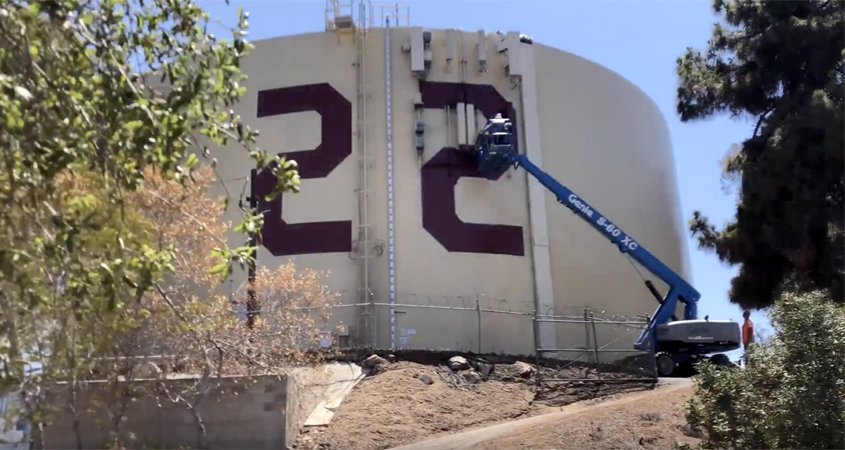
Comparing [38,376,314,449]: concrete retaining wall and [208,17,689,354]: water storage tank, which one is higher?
[208,17,689,354]: water storage tank

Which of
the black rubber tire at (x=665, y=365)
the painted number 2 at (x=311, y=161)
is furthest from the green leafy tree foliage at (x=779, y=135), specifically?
the painted number 2 at (x=311, y=161)

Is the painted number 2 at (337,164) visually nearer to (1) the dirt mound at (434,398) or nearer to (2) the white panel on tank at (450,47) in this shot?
(2) the white panel on tank at (450,47)

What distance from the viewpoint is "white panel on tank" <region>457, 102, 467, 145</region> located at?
1187 inches

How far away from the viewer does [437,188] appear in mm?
29969

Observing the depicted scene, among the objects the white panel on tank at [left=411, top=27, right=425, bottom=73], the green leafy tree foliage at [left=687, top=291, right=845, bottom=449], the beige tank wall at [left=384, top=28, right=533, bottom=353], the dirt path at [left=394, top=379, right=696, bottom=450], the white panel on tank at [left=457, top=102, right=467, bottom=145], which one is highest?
the white panel on tank at [left=411, top=27, right=425, bottom=73]

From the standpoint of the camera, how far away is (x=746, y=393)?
13.1 m

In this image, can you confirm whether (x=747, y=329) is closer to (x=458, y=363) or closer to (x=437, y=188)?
(x=458, y=363)

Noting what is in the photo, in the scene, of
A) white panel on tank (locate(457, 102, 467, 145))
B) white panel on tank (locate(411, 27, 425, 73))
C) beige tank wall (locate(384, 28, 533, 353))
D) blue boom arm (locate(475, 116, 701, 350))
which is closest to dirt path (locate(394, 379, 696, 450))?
blue boom arm (locate(475, 116, 701, 350))

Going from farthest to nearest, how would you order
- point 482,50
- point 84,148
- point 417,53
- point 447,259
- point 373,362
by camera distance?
point 482,50 < point 417,53 < point 447,259 < point 373,362 < point 84,148

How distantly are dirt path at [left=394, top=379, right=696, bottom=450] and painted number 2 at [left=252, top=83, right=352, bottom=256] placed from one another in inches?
484

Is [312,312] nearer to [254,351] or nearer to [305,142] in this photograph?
[254,351]

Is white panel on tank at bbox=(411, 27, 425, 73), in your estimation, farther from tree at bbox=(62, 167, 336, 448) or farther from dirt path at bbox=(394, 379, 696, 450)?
dirt path at bbox=(394, 379, 696, 450)

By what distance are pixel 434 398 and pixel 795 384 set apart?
381 inches

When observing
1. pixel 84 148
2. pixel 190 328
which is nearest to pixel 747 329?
pixel 190 328
